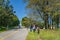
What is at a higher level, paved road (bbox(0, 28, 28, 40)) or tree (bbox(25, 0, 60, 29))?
tree (bbox(25, 0, 60, 29))

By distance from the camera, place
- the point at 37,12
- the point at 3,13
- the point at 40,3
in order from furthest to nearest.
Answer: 1. the point at 3,13
2. the point at 37,12
3. the point at 40,3

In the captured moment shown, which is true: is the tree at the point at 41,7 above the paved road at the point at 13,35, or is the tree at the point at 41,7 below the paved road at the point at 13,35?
above

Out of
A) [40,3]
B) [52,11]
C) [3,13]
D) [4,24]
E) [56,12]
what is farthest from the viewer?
[4,24]

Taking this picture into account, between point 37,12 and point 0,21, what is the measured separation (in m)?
41.9

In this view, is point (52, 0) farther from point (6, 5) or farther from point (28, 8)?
point (6, 5)

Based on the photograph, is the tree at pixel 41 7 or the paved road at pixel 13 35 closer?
the paved road at pixel 13 35

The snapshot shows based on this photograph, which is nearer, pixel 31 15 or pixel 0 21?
pixel 31 15

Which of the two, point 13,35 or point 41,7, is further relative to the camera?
point 41,7

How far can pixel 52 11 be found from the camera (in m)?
40.4

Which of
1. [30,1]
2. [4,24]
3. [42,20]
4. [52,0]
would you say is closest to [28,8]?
[30,1]

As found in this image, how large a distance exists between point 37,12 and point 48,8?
850 centimetres

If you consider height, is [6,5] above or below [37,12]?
above

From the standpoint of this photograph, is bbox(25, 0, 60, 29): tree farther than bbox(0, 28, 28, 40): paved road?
Yes

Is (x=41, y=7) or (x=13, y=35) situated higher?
(x=41, y=7)
